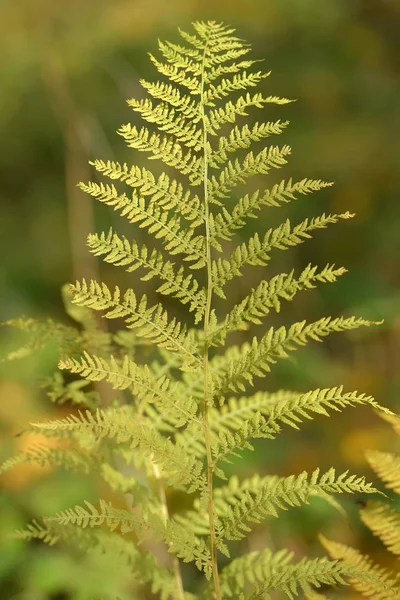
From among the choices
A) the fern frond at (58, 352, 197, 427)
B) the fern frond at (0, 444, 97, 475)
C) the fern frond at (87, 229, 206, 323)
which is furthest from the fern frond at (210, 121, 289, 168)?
the fern frond at (0, 444, 97, 475)

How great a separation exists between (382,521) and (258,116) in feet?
14.0

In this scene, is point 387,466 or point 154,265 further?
point 387,466

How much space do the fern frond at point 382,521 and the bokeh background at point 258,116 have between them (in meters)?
2.50

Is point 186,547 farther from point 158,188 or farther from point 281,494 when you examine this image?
point 158,188

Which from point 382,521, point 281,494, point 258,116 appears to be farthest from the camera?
point 258,116

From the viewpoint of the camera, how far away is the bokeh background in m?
4.39

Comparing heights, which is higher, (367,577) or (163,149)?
(163,149)

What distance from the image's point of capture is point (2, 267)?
5082 mm

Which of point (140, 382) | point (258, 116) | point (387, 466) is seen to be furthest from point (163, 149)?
point (258, 116)

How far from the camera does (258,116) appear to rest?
4926 mm

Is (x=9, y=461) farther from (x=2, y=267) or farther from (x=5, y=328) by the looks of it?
(x=2, y=267)

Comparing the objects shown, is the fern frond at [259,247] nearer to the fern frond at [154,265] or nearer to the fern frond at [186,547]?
the fern frond at [154,265]

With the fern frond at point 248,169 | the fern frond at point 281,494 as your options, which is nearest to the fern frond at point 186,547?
the fern frond at point 281,494

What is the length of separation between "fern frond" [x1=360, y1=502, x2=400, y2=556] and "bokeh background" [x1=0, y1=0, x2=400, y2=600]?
2.50 m
